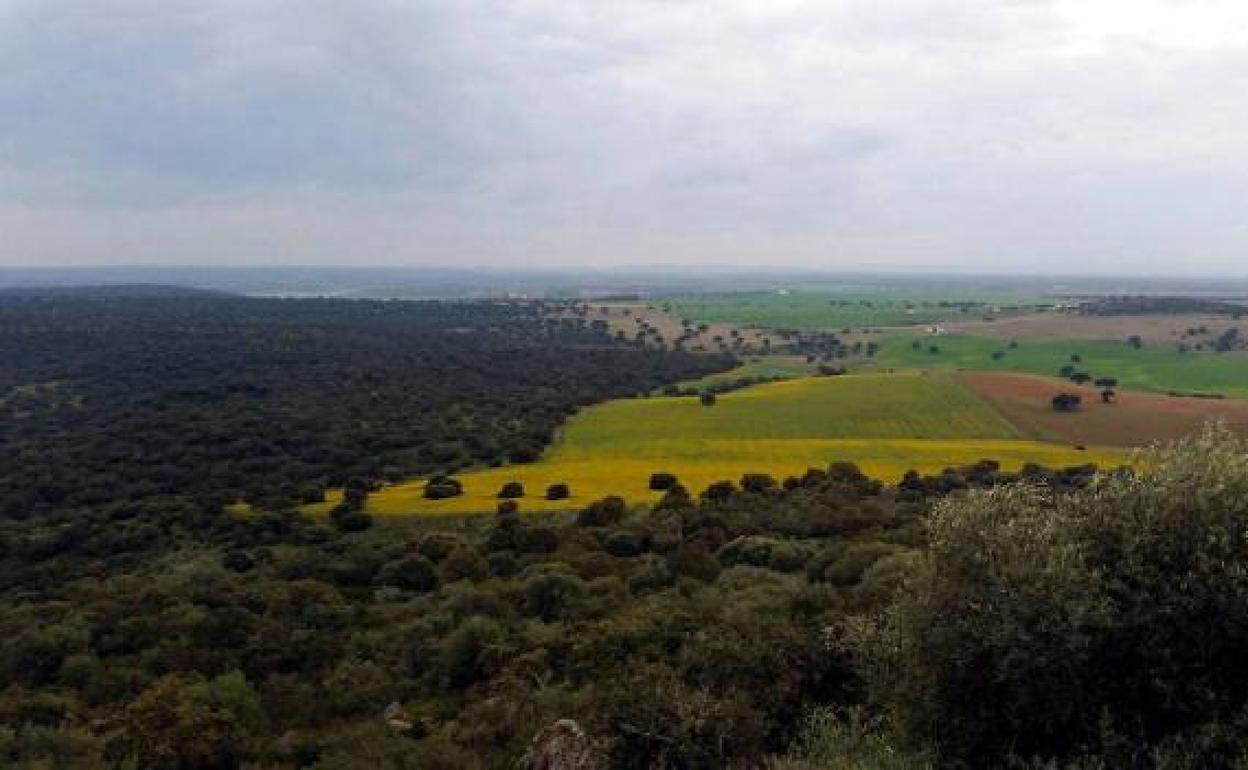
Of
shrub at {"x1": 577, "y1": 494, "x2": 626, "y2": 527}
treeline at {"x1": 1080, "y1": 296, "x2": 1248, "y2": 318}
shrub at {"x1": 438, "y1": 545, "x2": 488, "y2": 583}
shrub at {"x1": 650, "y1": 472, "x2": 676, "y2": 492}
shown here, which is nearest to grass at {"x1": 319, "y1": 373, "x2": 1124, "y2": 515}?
shrub at {"x1": 650, "y1": 472, "x2": 676, "y2": 492}

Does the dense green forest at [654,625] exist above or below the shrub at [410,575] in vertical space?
above

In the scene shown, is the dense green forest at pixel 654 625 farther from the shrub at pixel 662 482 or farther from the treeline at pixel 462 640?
Result: the shrub at pixel 662 482

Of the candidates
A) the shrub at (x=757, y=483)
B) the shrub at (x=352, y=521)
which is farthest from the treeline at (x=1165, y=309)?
the shrub at (x=352, y=521)

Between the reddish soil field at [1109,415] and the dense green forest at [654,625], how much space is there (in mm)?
15694

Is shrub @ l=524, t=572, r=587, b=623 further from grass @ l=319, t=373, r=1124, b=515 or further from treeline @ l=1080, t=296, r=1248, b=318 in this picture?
treeline @ l=1080, t=296, r=1248, b=318

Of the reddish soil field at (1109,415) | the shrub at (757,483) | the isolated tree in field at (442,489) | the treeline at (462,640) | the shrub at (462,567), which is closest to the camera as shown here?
the treeline at (462,640)

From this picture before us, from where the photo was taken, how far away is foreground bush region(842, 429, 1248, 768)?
1083cm

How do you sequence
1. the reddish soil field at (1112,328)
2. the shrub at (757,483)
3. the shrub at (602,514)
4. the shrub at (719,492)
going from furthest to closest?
the reddish soil field at (1112,328), the shrub at (757,483), the shrub at (719,492), the shrub at (602,514)

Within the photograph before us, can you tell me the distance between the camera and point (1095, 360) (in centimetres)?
12006

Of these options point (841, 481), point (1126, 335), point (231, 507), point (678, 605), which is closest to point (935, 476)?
point (841, 481)

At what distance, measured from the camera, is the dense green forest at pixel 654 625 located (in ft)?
37.3

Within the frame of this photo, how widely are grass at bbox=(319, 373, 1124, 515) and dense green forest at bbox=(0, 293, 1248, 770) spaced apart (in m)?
4.20

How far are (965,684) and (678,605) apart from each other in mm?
12394

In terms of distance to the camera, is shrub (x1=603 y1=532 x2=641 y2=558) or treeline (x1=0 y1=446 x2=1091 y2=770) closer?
treeline (x1=0 y1=446 x2=1091 y2=770)
